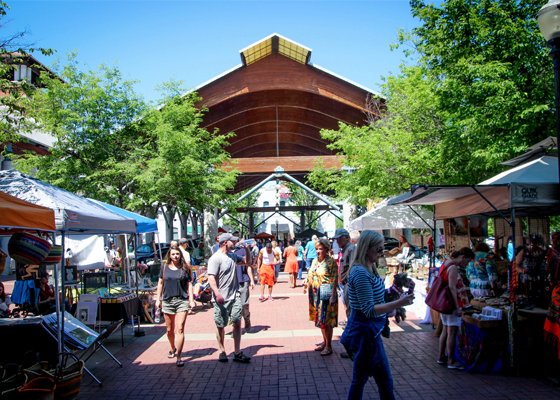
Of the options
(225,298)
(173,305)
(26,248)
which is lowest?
(173,305)

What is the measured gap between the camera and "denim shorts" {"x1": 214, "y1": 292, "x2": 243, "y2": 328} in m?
6.80

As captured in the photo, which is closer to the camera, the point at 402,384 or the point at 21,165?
the point at 402,384

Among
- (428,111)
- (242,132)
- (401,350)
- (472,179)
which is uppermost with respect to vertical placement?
(242,132)

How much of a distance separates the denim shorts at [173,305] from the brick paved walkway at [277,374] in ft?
2.55

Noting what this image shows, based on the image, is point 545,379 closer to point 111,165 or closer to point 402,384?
point 402,384

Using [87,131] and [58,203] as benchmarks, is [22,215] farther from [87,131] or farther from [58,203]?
[87,131]

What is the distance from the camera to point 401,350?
743 cm

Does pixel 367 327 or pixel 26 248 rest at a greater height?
pixel 26 248

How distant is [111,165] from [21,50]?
34.8 feet

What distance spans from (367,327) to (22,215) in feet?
11.7

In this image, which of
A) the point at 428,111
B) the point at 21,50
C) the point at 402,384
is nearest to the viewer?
the point at 402,384

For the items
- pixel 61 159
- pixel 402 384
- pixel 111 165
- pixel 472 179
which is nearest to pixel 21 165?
pixel 61 159

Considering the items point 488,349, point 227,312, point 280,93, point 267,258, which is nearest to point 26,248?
point 227,312

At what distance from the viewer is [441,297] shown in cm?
633
